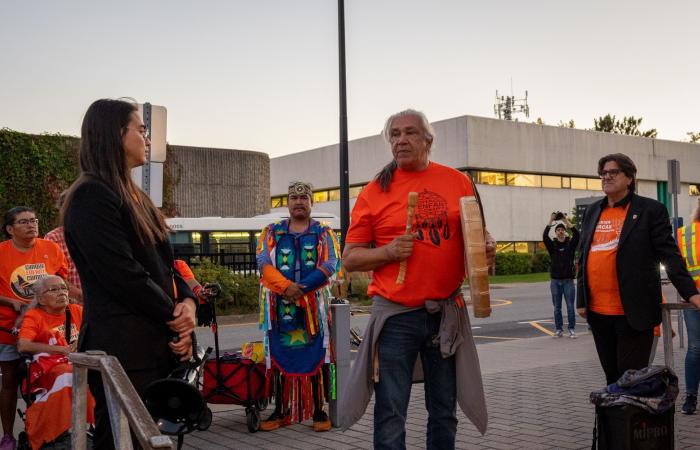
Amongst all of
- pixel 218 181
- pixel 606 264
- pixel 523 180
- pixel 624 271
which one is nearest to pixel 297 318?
pixel 606 264

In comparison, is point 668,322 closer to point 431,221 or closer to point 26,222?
point 431,221

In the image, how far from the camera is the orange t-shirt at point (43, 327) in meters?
5.63

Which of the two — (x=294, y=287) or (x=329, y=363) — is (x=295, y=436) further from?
(x=294, y=287)

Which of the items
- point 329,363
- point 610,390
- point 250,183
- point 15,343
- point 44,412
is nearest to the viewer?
point 610,390

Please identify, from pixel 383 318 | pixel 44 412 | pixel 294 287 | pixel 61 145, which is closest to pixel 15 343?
pixel 44 412

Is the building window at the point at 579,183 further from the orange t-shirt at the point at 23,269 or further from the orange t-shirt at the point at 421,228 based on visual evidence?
the orange t-shirt at the point at 421,228

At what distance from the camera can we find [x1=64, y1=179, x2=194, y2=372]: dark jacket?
289 centimetres

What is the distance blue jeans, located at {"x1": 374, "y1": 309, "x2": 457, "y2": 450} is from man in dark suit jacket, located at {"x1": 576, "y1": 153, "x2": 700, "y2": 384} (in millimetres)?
1686

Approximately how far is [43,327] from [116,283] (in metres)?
3.17

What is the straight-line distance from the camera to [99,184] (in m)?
2.97

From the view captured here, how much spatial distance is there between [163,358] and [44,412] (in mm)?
2608

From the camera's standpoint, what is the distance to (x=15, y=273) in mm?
6195

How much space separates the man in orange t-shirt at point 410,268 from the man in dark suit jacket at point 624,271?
61.0 inches

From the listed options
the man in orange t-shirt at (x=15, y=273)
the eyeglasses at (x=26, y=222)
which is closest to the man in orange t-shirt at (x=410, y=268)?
the man in orange t-shirt at (x=15, y=273)
